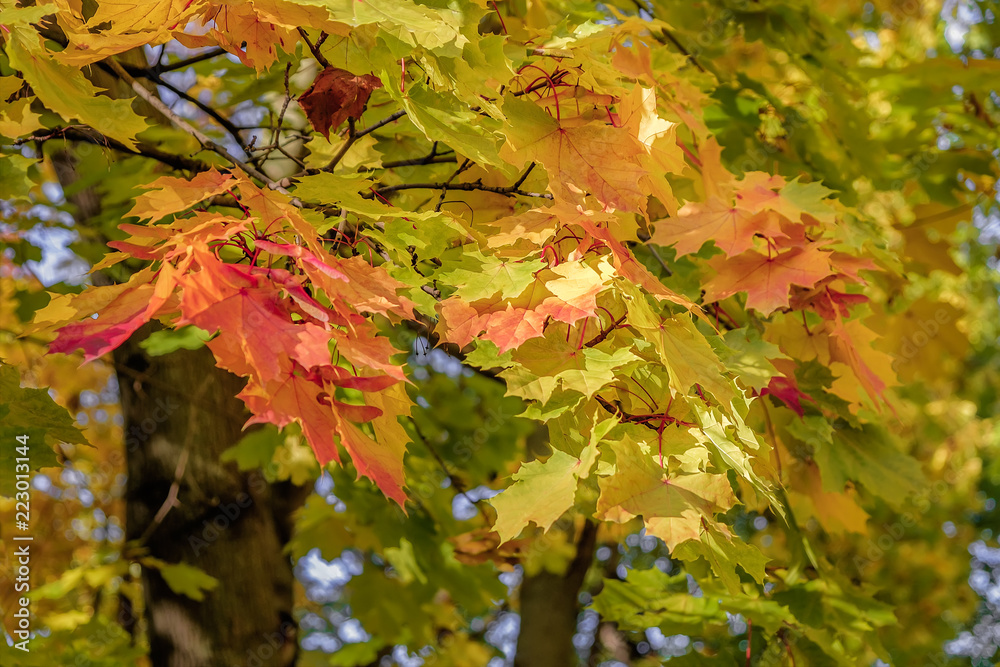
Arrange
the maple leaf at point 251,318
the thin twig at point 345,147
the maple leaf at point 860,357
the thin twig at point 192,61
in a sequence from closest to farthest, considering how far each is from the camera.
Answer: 1. the maple leaf at point 251,318
2. the thin twig at point 345,147
3. the thin twig at point 192,61
4. the maple leaf at point 860,357

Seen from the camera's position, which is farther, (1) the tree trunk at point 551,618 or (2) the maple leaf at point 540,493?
(1) the tree trunk at point 551,618

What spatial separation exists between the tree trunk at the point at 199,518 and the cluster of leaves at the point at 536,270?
68cm

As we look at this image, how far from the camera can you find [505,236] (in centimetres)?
148

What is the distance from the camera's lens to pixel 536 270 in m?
1.44

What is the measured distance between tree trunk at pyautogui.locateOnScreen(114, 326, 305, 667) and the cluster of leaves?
0.68 meters

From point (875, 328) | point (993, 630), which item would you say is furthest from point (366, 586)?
point (993, 630)

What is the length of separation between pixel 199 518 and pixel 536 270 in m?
2.33

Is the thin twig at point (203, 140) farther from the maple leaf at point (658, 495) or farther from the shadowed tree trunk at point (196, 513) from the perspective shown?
the shadowed tree trunk at point (196, 513)

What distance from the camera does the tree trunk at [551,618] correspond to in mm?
4488

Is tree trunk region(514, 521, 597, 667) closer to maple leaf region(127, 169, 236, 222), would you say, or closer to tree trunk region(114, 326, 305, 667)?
tree trunk region(114, 326, 305, 667)

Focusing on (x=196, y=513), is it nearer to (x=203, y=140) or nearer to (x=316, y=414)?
(x=203, y=140)

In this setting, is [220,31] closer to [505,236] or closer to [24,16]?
[24,16]

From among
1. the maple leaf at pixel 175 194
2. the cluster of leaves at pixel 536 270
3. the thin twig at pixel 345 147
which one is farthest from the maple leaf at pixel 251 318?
the thin twig at pixel 345 147

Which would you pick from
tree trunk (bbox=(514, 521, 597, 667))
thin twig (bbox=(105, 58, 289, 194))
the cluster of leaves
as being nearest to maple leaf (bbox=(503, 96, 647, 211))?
the cluster of leaves
